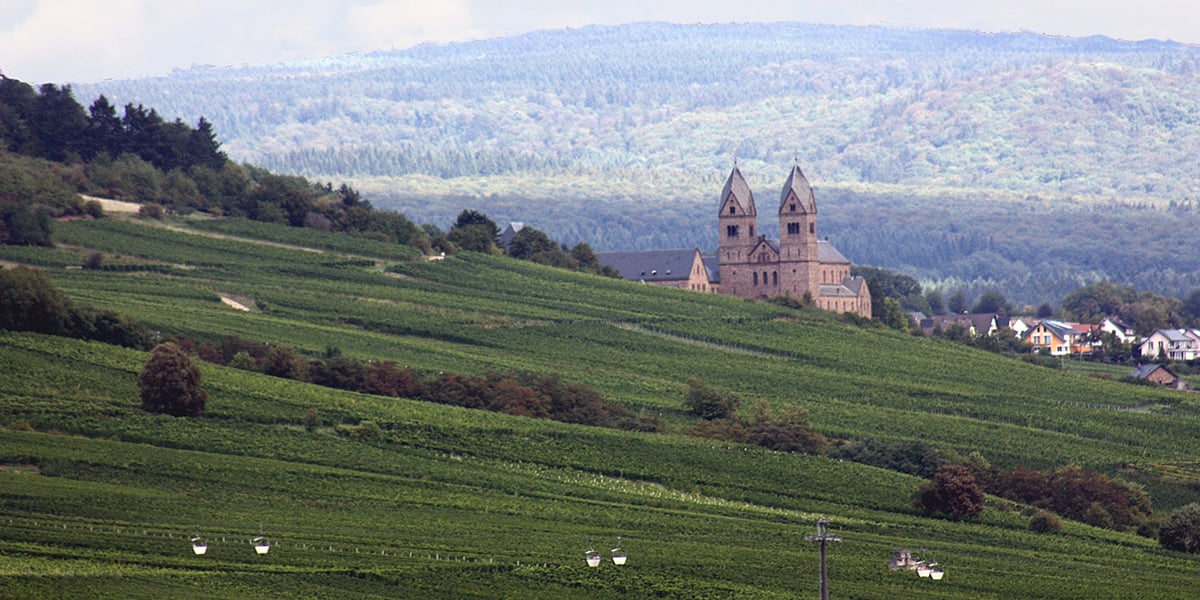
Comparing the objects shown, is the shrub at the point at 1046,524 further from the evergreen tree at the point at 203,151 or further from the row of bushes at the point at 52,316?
the evergreen tree at the point at 203,151

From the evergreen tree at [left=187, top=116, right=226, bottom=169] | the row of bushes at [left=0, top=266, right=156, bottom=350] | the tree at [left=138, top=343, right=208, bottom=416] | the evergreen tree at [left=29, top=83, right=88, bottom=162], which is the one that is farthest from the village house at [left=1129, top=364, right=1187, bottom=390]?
the evergreen tree at [left=29, top=83, right=88, bottom=162]

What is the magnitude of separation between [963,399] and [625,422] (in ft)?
87.6

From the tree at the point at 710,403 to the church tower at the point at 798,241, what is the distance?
62529 millimetres

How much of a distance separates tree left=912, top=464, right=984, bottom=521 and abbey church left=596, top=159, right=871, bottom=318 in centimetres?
8167

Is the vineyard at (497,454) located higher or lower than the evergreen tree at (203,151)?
lower

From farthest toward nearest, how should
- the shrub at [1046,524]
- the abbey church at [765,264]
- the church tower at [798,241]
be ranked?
1. the abbey church at [765,264]
2. the church tower at [798,241]
3. the shrub at [1046,524]

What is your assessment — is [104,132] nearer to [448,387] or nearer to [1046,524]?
[448,387]

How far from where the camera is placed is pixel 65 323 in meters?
98.8

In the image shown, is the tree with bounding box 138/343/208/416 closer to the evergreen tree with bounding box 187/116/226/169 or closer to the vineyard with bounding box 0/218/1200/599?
the vineyard with bounding box 0/218/1200/599

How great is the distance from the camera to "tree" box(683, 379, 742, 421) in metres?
104

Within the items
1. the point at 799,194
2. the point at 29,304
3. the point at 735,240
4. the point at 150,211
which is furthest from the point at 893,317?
the point at 29,304

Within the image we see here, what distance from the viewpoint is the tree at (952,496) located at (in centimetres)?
8362

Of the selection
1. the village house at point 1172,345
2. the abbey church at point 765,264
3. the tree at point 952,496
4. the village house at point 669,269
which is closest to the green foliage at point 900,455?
the tree at point 952,496

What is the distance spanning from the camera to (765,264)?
171625 mm
